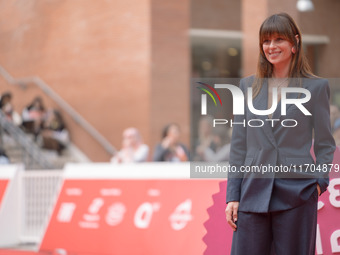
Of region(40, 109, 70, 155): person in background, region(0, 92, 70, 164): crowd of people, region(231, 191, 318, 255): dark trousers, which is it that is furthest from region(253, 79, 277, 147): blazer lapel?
region(40, 109, 70, 155): person in background

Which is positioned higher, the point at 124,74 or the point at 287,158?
the point at 287,158

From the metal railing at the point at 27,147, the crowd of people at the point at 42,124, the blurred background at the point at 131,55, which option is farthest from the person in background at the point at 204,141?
the crowd of people at the point at 42,124

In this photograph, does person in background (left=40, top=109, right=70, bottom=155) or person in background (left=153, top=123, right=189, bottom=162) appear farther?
person in background (left=40, top=109, right=70, bottom=155)

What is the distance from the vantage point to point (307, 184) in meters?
3.46

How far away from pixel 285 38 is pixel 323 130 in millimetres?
602

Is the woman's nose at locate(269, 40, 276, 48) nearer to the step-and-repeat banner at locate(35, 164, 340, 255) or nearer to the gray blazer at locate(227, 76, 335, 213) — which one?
the gray blazer at locate(227, 76, 335, 213)

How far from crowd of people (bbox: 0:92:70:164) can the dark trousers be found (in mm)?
13875

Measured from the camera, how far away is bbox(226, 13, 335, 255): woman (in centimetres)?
345

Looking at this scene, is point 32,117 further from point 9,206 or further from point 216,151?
point 216,151

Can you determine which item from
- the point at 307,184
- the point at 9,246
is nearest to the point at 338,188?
the point at 307,184

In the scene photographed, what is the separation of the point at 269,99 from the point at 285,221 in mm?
738

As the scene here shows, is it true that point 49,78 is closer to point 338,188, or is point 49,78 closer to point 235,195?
point 338,188

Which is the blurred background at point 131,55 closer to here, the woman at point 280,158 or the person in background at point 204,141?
the person in background at point 204,141

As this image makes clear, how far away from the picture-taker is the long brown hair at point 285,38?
350cm
